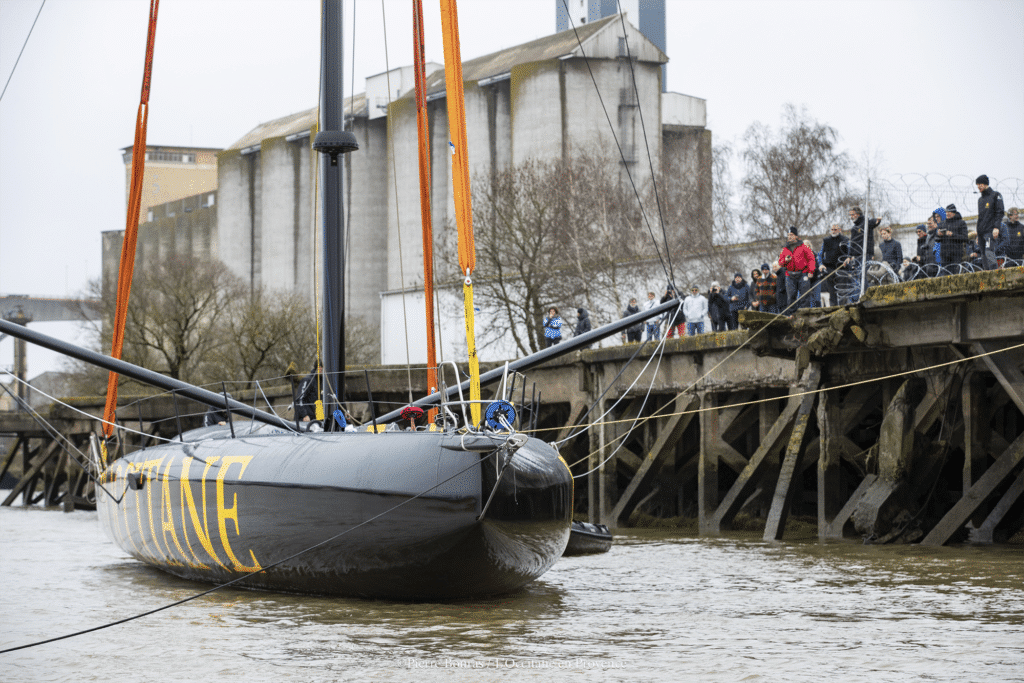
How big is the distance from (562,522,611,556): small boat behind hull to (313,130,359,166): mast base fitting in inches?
193

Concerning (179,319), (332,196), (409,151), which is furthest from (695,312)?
(409,151)

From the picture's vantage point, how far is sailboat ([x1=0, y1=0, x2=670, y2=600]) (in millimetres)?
9672

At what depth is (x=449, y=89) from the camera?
31.4 ft

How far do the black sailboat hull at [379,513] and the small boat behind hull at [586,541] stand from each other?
255 centimetres

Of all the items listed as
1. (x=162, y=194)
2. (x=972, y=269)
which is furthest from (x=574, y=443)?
(x=162, y=194)

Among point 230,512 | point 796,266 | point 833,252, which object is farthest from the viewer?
point 796,266

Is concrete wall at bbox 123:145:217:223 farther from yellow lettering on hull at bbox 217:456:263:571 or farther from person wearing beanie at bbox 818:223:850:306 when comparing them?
yellow lettering on hull at bbox 217:456:263:571

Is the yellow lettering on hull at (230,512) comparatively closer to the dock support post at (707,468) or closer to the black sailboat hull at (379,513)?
the black sailboat hull at (379,513)

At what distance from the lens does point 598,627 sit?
9094mm

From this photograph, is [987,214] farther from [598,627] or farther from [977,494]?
[598,627]

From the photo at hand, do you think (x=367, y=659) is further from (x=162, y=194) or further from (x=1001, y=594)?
(x=162, y=194)

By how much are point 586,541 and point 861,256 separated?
21.3ft

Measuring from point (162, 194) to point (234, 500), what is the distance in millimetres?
75453

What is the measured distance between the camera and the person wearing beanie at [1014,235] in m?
14.5
